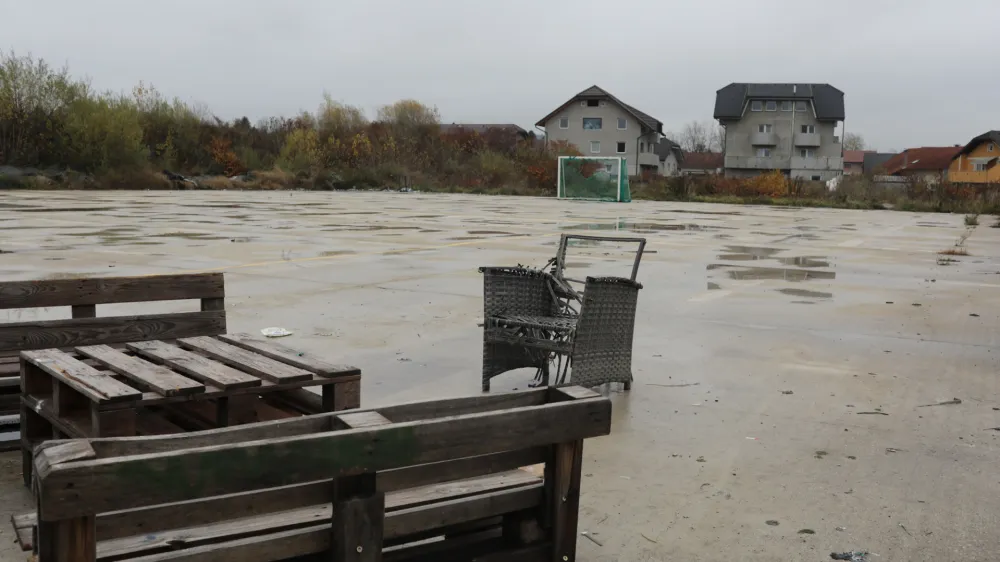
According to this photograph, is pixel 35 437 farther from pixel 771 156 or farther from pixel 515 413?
pixel 771 156

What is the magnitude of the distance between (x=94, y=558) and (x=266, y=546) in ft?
1.49

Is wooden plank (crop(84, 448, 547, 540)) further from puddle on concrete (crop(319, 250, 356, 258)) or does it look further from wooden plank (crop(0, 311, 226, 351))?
puddle on concrete (crop(319, 250, 356, 258))

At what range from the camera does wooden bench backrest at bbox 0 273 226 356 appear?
4.71 m

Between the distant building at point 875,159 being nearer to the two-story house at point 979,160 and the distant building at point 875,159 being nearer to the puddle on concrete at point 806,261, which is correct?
the two-story house at point 979,160

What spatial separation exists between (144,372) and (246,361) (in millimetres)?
432

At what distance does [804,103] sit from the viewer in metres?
85.1

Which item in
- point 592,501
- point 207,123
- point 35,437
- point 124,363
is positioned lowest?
point 592,501

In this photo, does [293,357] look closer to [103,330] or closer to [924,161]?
[103,330]

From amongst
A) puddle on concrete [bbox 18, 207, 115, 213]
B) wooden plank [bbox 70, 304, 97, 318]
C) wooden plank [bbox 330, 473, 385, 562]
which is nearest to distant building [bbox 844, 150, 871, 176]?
puddle on concrete [bbox 18, 207, 115, 213]

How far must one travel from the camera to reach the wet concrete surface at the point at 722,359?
4.05 metres

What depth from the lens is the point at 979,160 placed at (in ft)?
310

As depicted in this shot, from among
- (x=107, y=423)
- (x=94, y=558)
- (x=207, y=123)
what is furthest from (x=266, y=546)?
(x=207, y=123)

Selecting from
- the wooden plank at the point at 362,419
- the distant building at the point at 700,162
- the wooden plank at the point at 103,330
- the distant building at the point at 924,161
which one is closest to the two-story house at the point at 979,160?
the distant building at the point at 924,161

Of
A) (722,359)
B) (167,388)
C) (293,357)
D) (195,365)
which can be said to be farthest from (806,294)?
(167,388)
